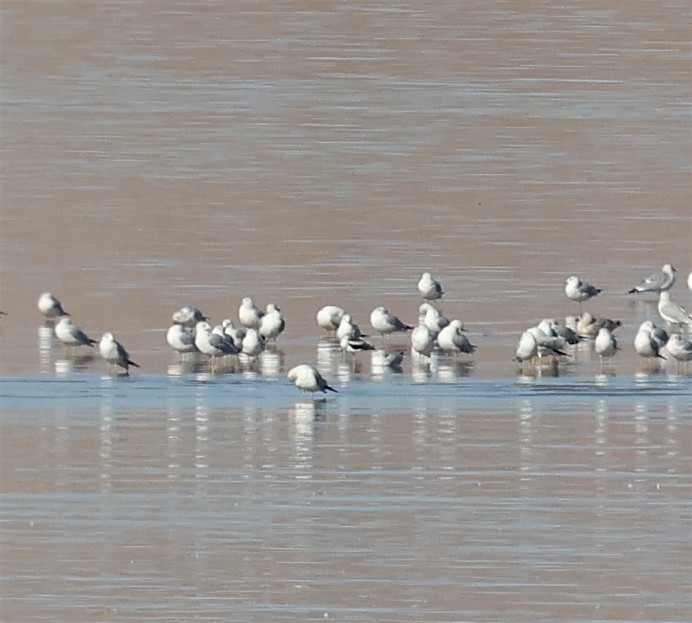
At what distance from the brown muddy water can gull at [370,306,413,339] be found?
0.46m

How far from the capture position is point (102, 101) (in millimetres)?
31516

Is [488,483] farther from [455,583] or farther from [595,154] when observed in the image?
[595,154]

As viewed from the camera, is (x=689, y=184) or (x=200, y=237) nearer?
(x=200, y=237)

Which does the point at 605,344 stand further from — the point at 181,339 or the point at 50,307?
the point at 50,307

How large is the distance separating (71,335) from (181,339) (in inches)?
31.9

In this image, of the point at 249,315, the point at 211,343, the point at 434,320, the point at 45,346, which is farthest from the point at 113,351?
the point at 434,320

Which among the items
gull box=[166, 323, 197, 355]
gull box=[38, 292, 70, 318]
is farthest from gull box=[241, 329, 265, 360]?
gull box=[38, 292, 70, 318]

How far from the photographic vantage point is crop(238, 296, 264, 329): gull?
1642cm

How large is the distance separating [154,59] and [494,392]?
934 inches

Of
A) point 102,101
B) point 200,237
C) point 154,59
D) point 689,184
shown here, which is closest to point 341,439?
point 200,237

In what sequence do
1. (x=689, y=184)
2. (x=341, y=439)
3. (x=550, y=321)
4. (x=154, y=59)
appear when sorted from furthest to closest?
1. (x=154, y=59)
2. (x=689, y=184)
3. (x=550, y=321)
4. (x=341, y=439)

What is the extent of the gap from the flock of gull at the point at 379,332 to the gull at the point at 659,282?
34.9 inches

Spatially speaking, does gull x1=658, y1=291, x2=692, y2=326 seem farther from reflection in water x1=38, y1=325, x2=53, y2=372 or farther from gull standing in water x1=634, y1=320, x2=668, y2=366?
reflection in water x1=38, y1=325, x2=53, y2=372

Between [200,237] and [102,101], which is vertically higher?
[102,101]
